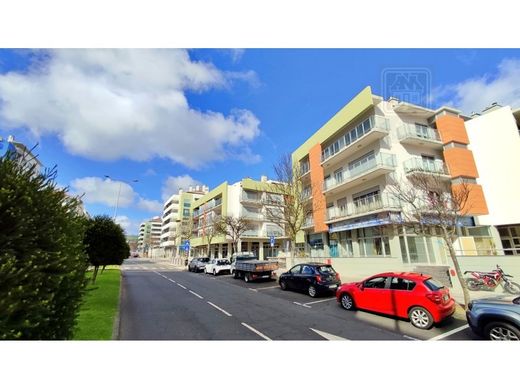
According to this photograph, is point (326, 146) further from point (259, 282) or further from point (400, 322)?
point (400, 322)

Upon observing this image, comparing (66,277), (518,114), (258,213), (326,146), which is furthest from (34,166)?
(258,213)

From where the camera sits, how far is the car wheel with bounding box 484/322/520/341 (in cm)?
520

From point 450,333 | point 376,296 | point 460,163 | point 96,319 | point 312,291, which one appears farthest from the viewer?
point 460,163

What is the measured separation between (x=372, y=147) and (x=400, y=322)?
1567cm

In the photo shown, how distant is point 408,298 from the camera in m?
7.68

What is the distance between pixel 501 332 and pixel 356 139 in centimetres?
1756

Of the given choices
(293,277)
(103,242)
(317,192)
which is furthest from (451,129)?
(103,242)

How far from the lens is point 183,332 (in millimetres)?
6801

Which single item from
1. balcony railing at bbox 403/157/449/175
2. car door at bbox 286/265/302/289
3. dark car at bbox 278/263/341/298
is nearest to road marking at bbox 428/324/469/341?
dark car at bbox 278/263/341/298

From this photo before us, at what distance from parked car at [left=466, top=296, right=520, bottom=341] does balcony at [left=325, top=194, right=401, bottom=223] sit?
11414 millimetres

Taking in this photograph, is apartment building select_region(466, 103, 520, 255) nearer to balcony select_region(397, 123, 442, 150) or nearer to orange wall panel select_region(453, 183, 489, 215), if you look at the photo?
orange wall panel select_region(453, 183, 489, 215)

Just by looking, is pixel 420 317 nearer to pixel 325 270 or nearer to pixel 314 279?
pixel 314 279

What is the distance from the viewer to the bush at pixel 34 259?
2.86 meters

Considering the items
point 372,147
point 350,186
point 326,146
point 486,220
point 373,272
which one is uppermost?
point 326,146
